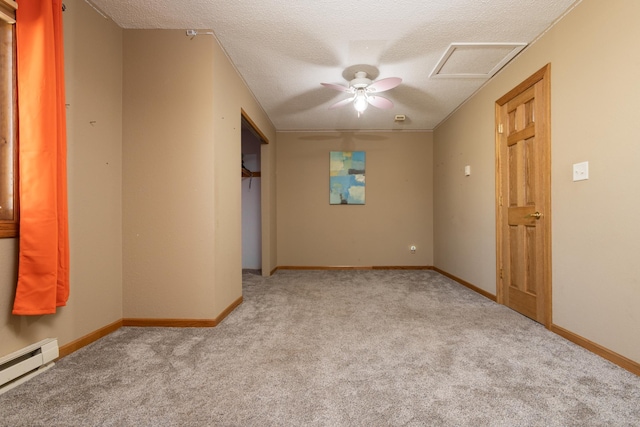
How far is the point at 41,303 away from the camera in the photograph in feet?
5.69

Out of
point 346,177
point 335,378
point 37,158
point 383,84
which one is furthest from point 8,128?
point 346,177

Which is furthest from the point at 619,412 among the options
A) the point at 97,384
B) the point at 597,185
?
the point at 97,384

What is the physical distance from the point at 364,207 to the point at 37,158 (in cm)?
457

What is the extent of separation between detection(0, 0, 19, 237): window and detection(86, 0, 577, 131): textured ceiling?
0.76m

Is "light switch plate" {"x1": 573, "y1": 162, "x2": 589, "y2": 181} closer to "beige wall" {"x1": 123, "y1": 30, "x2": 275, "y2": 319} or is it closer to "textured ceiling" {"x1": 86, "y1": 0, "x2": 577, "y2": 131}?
"textured ceiling" {"x1": 86, "y1": 0, "x2": 577, "y2": 131}

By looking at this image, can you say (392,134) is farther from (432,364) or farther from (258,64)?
(432,364)

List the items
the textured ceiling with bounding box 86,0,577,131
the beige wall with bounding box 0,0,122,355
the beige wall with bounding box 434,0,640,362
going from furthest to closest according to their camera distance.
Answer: the textured ceiling with bounding box 86,0,577,131 < the beige wall with bounding box 0,0,122,355 < the beige wall with bounding box 434,0,640,362

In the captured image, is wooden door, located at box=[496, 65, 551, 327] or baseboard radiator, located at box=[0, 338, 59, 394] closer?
baseboard radiator, located at box=[0, 338, 59, 394]

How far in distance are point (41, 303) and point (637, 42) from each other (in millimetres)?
3802

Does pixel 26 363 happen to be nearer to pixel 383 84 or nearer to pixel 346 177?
pixel 383 84

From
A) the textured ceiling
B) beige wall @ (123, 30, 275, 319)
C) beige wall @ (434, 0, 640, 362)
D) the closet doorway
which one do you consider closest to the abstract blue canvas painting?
the closet doorway

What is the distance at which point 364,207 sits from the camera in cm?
560

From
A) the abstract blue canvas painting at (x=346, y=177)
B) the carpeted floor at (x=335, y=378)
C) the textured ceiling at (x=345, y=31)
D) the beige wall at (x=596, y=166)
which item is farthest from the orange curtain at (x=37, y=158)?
the abstract blue canvas painting at (x=346, y=177)

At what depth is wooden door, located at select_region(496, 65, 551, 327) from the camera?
256 centimetres
